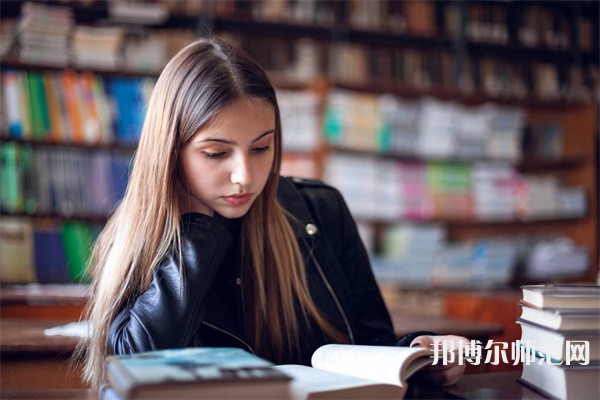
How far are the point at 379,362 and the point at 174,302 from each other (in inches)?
16.4

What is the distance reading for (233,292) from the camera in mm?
1401

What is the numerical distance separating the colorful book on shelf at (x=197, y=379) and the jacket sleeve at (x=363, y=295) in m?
0.71

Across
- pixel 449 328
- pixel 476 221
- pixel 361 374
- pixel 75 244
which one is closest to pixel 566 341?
pixel 361 374

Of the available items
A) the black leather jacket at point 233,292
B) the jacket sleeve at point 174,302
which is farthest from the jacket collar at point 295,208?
the jacket sleeve at point 174,302

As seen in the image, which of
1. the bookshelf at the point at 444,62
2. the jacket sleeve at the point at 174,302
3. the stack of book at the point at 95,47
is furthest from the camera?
the bookshelf at the point at 444,62

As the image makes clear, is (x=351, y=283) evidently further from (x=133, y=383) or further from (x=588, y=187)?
(x=588, y=187)

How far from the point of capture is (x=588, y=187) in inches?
174

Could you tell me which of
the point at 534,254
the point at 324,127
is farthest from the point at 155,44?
the point at 534,254

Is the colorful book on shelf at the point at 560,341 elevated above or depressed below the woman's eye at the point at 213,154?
below

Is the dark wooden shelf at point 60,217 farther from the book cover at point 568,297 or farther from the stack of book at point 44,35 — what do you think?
the book cover at point 568,297

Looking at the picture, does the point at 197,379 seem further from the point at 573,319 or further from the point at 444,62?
the point at 444,62

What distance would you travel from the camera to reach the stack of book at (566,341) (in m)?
0.91

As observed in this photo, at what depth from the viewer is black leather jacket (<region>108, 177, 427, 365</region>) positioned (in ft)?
3.85

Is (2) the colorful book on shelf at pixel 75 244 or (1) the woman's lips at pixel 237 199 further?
Answer: (2) the colorful book on shelf at pixel 75 244
